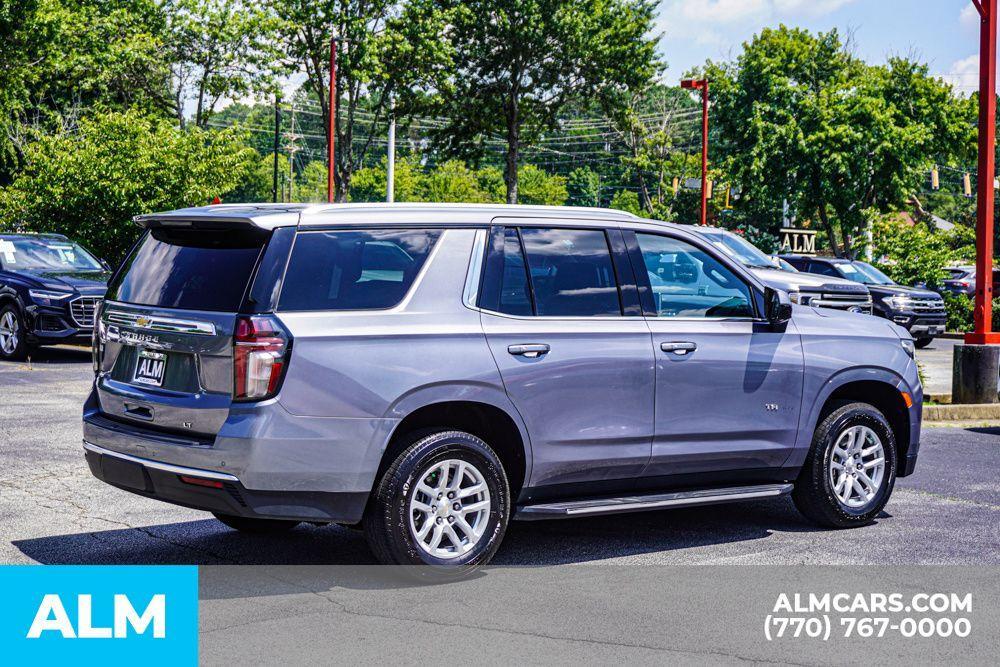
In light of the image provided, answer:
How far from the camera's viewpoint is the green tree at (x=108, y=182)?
2414 centimetres

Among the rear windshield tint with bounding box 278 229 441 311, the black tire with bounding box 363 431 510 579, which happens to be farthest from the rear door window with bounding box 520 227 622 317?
the black tire with bounding box 363 431 510 579

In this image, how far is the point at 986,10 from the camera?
14.2 meters

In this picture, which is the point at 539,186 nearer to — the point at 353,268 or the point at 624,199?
the point at 624,199

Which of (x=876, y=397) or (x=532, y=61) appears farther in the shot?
(x=532, y=61)

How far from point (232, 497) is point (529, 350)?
67.7 inches

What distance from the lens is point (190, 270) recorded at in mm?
6320

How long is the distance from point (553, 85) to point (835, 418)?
36.8 metres

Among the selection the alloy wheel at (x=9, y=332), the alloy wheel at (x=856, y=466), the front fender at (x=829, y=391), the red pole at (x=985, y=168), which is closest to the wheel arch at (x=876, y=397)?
the front fender at (x=829, y=391)

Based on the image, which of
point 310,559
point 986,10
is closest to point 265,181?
point 986,10

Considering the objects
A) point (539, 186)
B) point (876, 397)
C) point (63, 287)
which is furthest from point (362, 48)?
point (539, 186)

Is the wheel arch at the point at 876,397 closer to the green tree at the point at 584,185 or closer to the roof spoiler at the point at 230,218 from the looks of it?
the roof spoiler at the point at 230,218

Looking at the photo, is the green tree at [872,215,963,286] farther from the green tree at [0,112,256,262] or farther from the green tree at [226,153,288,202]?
the green tree at [226,153,288,202]

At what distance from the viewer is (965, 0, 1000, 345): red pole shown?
46.6ft

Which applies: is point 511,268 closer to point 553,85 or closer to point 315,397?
point 315,397
